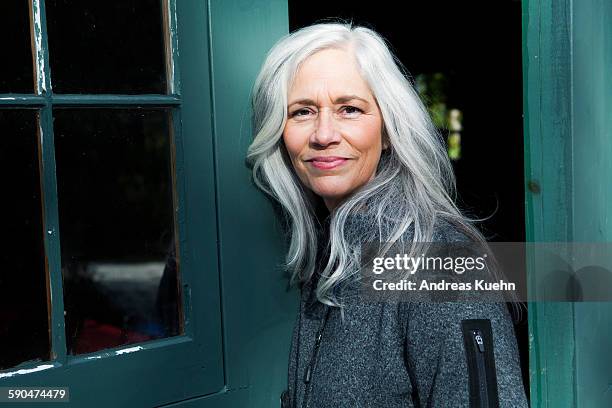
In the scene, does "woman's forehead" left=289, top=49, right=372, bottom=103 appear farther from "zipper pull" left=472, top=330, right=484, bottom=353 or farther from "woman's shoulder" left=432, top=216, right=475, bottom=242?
"zipper pull" left=472, top=330, right=484, bottom=353

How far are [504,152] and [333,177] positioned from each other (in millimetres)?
3781

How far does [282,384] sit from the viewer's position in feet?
4.71

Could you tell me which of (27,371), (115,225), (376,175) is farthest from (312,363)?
(115,225)

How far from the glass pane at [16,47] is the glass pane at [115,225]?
0.14 metres

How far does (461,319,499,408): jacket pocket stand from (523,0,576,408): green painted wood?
47 cm

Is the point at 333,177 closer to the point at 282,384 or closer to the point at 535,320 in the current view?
the point at 282,384

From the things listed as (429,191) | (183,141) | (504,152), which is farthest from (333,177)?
(504,152)

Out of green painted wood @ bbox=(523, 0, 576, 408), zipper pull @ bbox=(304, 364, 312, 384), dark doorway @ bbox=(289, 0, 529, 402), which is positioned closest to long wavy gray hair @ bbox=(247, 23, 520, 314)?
zipper pull @ bbox=(304, 364, 312, 384)

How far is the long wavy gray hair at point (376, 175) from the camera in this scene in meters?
1.32

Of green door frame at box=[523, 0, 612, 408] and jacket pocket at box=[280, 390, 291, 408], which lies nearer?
jacket pocket at box=[280, 390, 291, 408]

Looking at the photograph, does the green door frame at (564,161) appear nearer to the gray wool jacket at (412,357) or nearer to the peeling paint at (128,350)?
the gray wool jacket at (412,357)

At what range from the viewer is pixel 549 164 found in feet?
5.07

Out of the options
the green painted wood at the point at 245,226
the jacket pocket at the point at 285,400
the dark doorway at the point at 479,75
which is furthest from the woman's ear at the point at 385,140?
the dark doorway at the point at 479,75

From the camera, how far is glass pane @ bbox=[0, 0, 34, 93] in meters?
1.15
